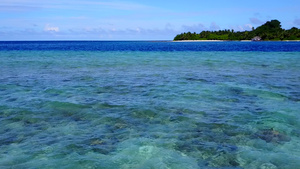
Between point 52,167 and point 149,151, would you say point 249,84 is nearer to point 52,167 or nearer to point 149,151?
point 149,151

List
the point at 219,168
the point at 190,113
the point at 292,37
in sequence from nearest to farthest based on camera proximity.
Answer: the point at 219,168 < the point at 190,113 < the point at 292,37

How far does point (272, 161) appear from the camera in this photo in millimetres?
7242

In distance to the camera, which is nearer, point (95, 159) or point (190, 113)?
point (95, 159)

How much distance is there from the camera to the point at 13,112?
38.7ft

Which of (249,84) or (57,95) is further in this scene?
(249,84)

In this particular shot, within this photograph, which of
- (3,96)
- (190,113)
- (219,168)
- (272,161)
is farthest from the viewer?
(3,96)

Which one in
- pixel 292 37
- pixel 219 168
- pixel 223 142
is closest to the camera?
pixel 219 168

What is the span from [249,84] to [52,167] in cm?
1532

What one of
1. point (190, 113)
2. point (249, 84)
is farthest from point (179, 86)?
point (190, 113)

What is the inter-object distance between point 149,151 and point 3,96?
1116cm

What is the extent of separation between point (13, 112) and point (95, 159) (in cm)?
648

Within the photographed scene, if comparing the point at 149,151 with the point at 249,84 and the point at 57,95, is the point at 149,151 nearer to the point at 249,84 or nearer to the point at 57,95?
the point at 57,95

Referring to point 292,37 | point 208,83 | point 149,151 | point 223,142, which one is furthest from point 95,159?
point 292,37

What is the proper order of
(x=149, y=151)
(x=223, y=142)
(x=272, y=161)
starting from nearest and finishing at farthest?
(x=272, y=161)
(x=149, y=151)
(x=223, y=142)
